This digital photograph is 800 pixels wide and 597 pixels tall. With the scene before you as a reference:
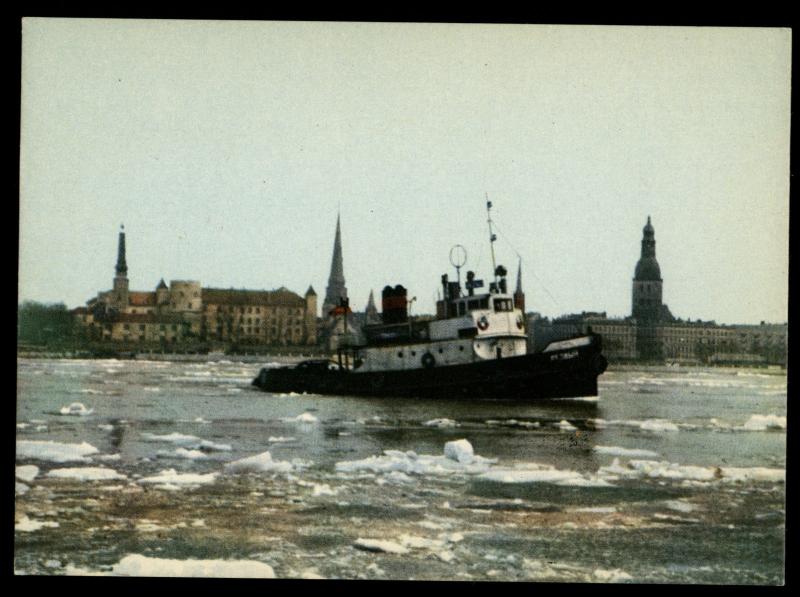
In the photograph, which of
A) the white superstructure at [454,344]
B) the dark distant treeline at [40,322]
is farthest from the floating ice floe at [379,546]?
the white superstructure at [454,344]

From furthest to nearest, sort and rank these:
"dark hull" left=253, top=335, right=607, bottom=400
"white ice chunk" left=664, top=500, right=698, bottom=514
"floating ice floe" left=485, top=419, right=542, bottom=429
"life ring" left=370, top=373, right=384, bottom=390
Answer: "life ring" left=370, top=373, right=384, bottom=390, "dark hull" left=253, top=335, right=607, bottom=400, "floating ice floe" left=485, top=419, right=542, bottom=429, "white ice chunk" left=664, top=500, right=698, bottom=514

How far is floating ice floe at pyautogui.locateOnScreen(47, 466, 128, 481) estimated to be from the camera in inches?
359

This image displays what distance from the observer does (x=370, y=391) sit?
1462 cm

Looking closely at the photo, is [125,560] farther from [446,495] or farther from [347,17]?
[347,17]

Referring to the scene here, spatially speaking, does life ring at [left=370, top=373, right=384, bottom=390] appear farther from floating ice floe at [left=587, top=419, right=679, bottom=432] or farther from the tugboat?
floating ice floe at [left=587, top=419, right=679, bottom=432]

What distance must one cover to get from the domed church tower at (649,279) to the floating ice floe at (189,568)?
5.24 m

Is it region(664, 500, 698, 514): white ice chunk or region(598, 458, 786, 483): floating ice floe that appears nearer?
region(664, 500, 698, 514): white ice chunk

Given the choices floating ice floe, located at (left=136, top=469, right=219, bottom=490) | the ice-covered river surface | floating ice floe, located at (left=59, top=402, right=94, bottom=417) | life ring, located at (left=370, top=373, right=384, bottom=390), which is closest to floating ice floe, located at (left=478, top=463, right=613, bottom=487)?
the ice-covered river surface

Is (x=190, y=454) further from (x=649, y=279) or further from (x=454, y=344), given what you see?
(x=454, y=344)

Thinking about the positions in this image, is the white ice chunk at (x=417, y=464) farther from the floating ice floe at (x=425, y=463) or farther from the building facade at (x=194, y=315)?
the building facade at (x=194, y=315)

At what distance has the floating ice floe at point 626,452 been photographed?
9594 mm

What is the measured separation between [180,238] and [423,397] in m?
5.71

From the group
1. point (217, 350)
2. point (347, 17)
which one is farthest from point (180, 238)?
point (347, 17)

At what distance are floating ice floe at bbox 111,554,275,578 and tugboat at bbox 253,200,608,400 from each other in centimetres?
350
